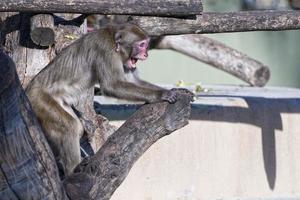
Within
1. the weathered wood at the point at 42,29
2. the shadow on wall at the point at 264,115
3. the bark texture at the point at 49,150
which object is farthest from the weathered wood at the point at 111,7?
the shadow on wall at the point at 264,115

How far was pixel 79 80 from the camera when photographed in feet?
24.9

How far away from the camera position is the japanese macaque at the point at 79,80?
7289 millimetres

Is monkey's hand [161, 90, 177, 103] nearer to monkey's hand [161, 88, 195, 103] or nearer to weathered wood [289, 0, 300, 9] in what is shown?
monkey's hand [161, 88, 195, 103]

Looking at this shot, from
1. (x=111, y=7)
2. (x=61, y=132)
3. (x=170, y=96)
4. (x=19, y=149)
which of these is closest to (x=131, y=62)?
(x=111, y=7)

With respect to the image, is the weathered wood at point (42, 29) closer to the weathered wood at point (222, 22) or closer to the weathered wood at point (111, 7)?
the weathered wood at point (111, 7)

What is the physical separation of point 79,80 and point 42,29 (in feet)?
1.56

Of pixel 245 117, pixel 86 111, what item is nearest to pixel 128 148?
pixel 86 111

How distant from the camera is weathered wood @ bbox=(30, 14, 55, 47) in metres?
7.69

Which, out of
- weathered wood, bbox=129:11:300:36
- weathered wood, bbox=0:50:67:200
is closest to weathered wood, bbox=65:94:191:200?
weathered wood, bbox=0:50:67:200

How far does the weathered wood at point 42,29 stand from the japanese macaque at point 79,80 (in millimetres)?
207

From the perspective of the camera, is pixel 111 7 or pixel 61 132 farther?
pixel 111 7

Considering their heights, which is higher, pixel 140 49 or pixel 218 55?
pixel 140 49

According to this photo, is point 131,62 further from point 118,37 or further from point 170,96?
point 170,96

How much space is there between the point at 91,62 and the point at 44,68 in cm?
34
